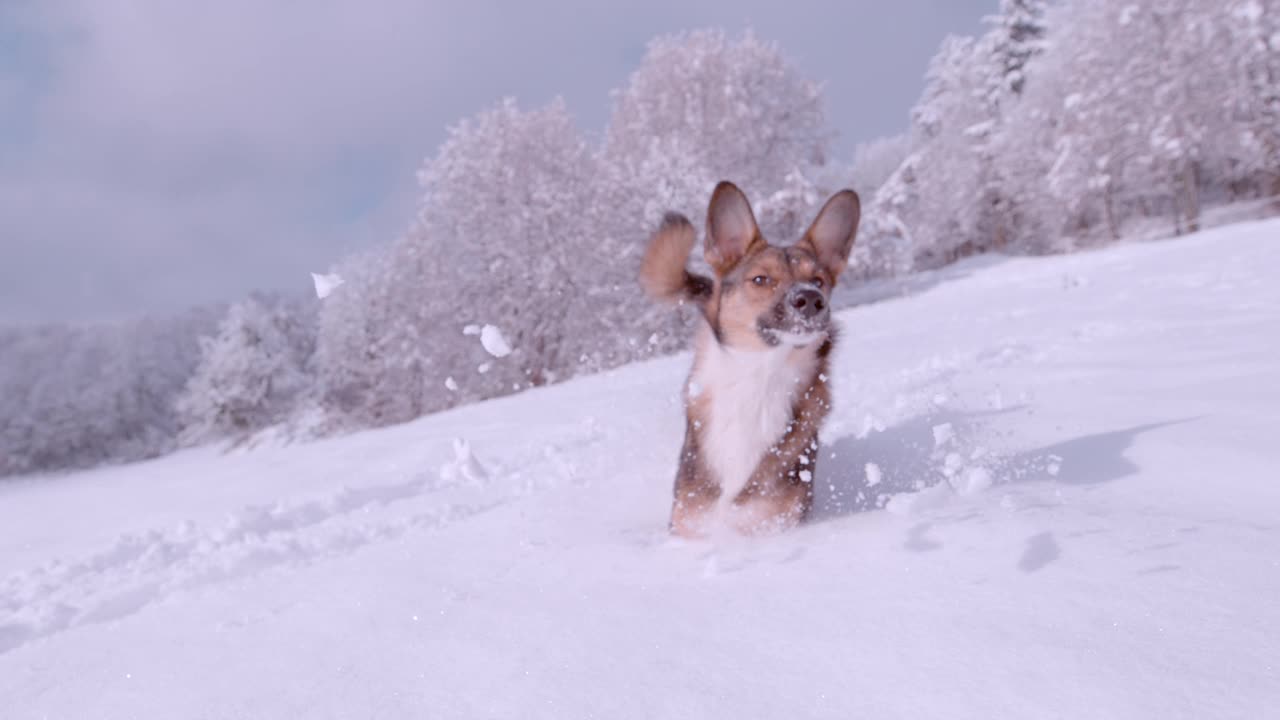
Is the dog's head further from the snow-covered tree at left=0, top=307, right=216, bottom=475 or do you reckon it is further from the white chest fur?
the snow-covered tree at left=0, top=307, right=216, bottom=475

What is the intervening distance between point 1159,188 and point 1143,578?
38.5m

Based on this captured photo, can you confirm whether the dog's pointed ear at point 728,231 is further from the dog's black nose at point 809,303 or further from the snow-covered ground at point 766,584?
the snow-covered ground at point 766,584

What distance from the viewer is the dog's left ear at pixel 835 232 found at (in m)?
3.23

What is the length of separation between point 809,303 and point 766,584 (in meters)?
1.22

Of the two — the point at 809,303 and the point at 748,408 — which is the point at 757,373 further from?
the point at 809,303

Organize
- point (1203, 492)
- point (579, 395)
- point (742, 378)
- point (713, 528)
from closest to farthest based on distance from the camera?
point (1203, 492) < point (713, 528) < point (742, 378) < point (579, 395)

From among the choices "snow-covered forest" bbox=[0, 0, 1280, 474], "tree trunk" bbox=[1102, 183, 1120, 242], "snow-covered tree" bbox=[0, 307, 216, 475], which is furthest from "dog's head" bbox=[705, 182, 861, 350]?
"snow-covered tree" bbox=[0, 307, 216, 475]

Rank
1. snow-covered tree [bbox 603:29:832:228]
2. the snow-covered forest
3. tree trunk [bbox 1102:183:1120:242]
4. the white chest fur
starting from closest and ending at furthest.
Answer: the white chest fur
the snow-covered forest
snow-covered tree [bbox 603:29:832:228]
tree trunk [bbox 1102:183:1120:242]

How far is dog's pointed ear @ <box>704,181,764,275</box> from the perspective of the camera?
3223mm

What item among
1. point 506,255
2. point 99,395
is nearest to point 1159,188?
point 506,255

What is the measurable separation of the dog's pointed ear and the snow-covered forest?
31.8ft

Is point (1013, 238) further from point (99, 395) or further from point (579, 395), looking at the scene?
point (99, 395)

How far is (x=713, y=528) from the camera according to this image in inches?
111

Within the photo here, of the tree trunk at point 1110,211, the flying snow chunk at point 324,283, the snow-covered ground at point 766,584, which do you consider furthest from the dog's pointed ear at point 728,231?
the tree trunk at point 1110,211
